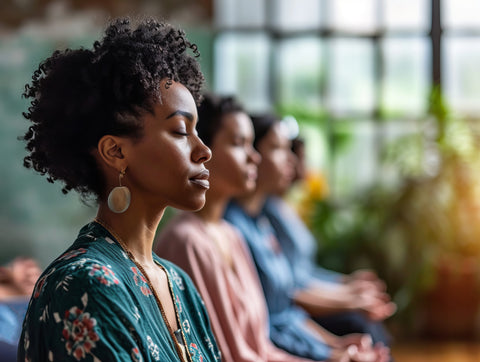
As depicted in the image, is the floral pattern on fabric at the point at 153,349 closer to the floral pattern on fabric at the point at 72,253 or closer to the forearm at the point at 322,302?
the floral pattern on fabric at the point at 72,253

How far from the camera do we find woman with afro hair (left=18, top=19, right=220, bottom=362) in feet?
4.43

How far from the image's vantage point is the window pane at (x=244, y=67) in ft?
21.5

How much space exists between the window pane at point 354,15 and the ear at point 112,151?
223 inches

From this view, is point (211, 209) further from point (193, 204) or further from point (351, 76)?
point (351, 76)

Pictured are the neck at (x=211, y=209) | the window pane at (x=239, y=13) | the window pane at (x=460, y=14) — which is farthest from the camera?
the window pane at (x=460, y=14)

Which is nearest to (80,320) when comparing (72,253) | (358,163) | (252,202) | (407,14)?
(72,253)

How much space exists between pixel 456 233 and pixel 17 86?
3.12 metres

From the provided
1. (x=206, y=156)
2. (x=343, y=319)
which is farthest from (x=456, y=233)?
(x=206, y=156)

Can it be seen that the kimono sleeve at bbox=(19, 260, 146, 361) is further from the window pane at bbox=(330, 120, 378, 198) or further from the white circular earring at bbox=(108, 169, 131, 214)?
the window pane at bbox=(330, 120, 378, 198)

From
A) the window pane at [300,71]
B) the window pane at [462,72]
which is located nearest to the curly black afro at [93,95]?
the window pane at [300,71]

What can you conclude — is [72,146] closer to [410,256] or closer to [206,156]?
[206,156]

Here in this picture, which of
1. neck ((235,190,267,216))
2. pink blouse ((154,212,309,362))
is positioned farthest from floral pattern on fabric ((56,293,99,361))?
neck ((235,190,267,216))

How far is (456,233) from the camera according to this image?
5965 millimetres

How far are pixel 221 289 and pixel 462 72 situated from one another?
516cm
